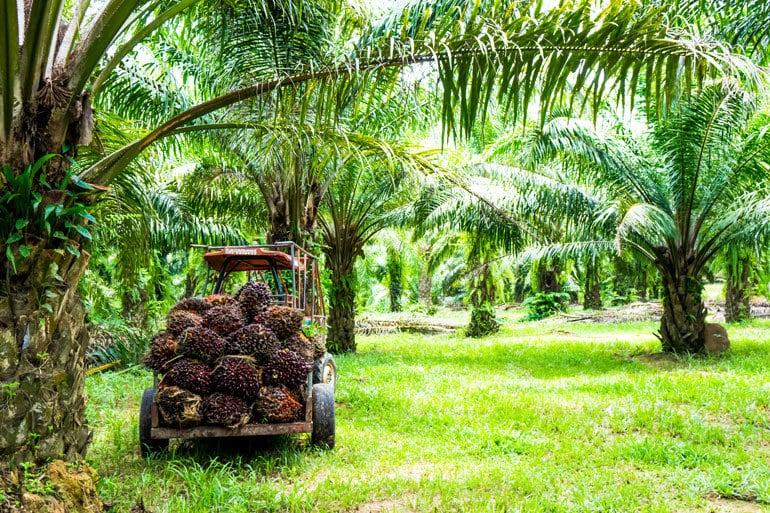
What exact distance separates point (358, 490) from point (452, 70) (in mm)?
3019

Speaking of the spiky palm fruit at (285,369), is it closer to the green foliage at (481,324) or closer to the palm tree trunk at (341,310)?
the palm tree trunk at (341,310)

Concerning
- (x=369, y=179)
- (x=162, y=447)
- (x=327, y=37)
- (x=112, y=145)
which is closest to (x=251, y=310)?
(x=162, y=447)

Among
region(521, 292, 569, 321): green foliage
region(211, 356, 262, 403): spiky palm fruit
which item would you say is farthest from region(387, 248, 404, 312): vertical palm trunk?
region(211, 356, 262, 403): spiky palm fruit

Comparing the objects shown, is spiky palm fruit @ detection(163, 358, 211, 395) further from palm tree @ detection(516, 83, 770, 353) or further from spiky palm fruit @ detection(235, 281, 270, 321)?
palm tree @ detection(516, 83, 770, 353)

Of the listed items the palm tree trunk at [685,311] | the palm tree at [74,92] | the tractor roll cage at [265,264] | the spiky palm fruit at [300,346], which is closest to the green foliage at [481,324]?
the palm tree trunk at [685,311]

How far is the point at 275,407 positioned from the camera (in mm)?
4945

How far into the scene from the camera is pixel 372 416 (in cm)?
682

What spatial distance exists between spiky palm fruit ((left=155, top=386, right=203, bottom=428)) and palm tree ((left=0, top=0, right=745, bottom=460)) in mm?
1065

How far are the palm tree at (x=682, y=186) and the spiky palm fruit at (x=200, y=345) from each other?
20.1 ft

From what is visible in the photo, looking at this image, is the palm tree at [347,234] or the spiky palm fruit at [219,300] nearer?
the spiky palm fruit at [219,300]

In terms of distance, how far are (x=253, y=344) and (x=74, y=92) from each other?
2.45 metres

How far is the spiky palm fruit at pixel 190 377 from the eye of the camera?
16.1ft

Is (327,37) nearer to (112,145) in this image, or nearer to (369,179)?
(112,145)

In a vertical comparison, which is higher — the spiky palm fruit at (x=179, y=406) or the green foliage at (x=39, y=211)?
the green foliage at (x=39, y=211)
